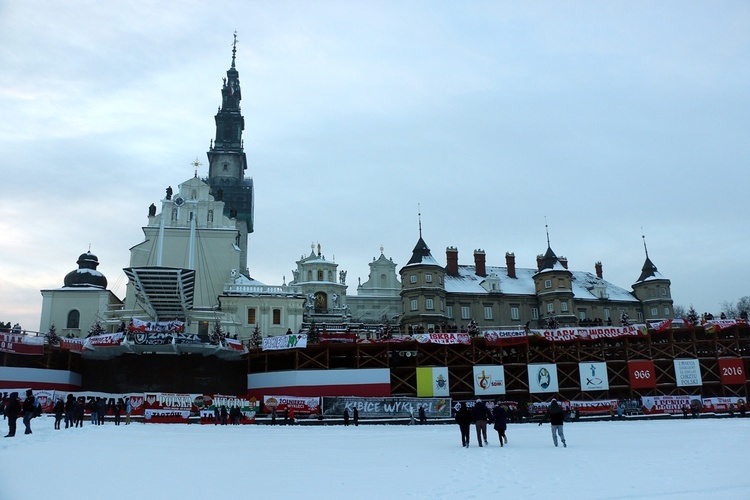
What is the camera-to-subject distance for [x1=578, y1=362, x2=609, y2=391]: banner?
49.1m

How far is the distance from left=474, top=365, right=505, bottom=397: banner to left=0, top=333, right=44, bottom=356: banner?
111 feet

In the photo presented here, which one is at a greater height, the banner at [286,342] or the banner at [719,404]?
the banner at [286,342]

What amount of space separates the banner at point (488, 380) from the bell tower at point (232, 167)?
47.9 meters

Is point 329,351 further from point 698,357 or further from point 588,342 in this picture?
point 698,357

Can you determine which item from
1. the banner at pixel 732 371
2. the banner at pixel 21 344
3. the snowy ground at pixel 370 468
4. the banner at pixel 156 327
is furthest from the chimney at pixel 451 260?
the snowy ground at pixel 370 468

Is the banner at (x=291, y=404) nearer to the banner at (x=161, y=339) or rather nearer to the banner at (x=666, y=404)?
the banner at (x=161, y=339)

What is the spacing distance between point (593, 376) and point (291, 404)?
81.9ft

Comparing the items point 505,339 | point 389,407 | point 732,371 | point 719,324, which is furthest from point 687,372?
point 389,407

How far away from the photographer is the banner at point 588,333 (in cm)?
4981

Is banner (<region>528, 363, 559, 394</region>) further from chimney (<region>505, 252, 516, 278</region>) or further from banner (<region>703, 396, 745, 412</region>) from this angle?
chimney (<region>505, 252, 516, 278</region>)

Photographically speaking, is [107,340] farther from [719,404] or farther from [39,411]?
[719,404]

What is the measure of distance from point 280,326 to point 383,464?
45.5 metres

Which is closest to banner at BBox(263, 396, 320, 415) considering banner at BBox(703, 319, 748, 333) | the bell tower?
banner at BBox(703, 319, 748, 333)

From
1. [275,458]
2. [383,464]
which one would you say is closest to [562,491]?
[383,464]
